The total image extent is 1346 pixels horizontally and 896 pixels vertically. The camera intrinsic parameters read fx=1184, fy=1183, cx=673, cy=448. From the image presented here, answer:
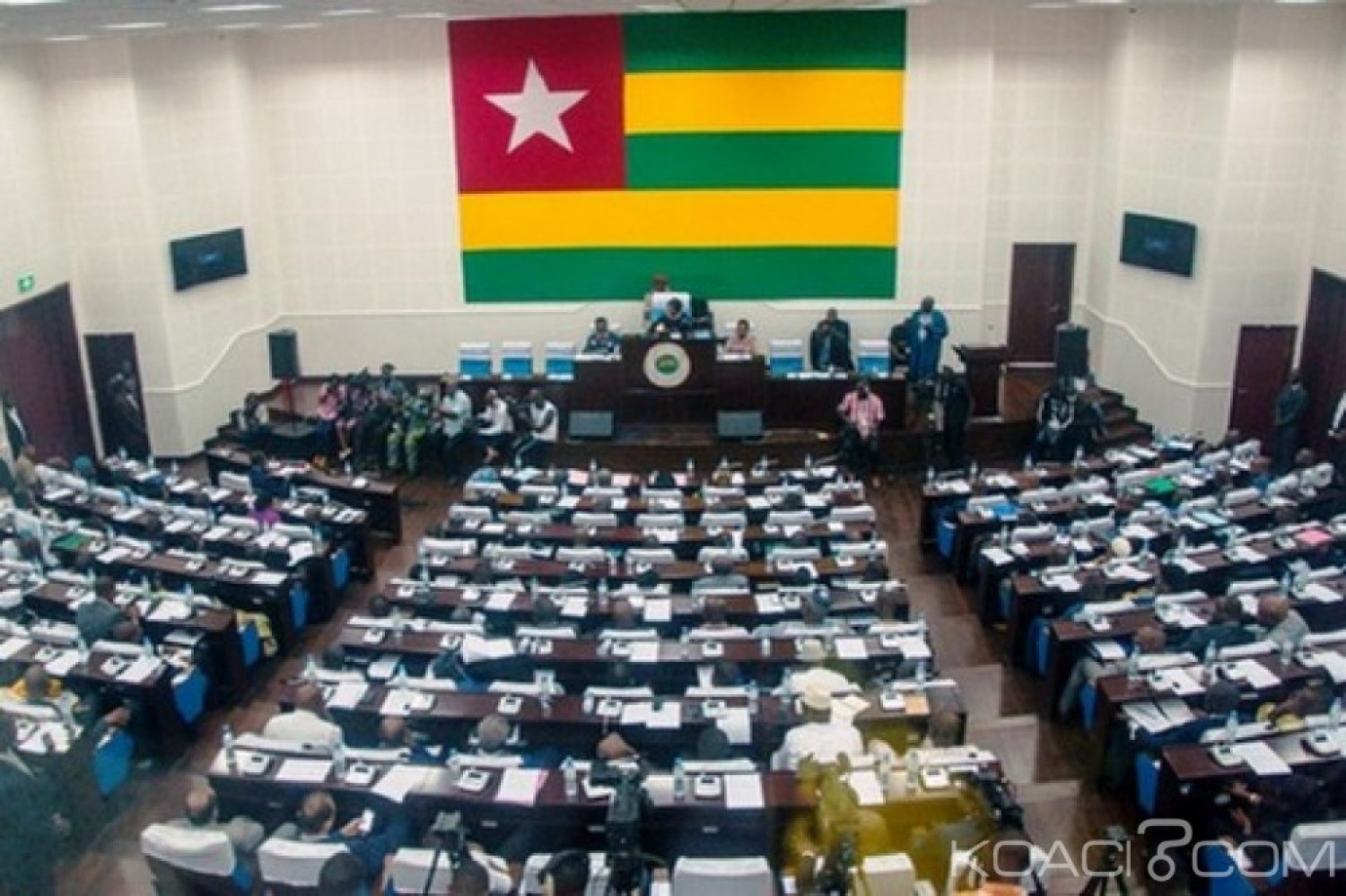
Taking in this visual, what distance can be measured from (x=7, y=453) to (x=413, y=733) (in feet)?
31.4

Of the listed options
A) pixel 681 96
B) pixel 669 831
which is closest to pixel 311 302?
pixel 681 96

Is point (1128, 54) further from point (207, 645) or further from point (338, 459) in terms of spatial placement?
point (207, 645)

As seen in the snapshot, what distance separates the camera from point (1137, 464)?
14.7 metres

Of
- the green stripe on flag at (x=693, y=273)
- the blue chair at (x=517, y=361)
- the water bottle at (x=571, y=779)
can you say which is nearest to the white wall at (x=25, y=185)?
the green stripe on flag at (x=693, y=273)

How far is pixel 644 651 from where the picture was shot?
384 inches

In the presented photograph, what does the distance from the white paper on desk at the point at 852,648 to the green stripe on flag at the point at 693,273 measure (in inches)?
419

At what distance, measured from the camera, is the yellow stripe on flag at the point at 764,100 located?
18.7 m

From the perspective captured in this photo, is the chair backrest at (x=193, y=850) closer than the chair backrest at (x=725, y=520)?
Yes

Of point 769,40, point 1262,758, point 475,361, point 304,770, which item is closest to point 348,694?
point 304,770

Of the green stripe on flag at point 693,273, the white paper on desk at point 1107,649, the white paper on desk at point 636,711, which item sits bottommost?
the white paper on desk at point 1107,649

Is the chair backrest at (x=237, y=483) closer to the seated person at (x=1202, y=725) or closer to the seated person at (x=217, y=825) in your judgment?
the seated person at (x=217, y=825)

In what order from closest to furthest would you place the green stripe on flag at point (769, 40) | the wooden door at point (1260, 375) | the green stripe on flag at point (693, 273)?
the wooden door at point (1260, 375), the green stripe on flag at point (769, 40), the green stripe on flag at point (693, 273)

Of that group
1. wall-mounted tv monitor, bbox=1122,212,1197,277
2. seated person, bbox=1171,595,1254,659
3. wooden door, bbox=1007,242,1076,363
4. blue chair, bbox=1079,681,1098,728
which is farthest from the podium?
blue chair, bbox=1079,681,1098,728

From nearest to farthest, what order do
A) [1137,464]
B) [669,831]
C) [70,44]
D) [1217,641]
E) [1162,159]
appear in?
[669,831] → [1217,641] → [1137,464] → [70,44] → [1162,159]
